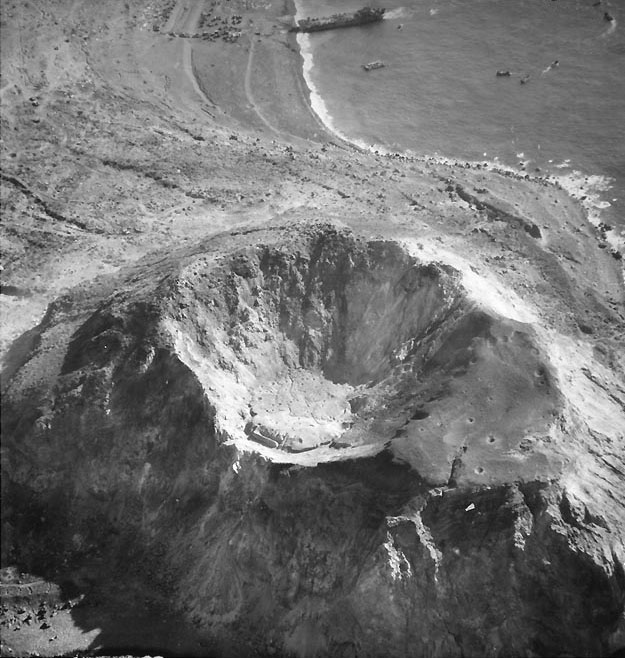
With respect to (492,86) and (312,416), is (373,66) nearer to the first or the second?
(492,86)

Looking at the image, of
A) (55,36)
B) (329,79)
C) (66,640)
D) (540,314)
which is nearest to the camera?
(66,640)

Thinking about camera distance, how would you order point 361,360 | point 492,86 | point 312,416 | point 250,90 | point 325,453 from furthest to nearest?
point 250,90 < point 492,86 < point 361,360 < point 312,416 < point 325,453

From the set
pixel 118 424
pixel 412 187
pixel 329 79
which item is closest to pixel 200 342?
pixel 118 424

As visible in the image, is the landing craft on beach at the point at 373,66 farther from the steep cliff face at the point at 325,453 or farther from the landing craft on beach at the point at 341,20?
the steep cliff face at the point at 325,453

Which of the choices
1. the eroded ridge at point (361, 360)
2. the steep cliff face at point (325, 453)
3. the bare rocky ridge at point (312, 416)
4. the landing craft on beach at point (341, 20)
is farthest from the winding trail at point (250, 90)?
the eroded ridge at point (361, 360)

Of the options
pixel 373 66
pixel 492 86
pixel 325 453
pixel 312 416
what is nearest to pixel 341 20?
pixel 373 66

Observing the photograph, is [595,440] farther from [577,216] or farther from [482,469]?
[577,216]
